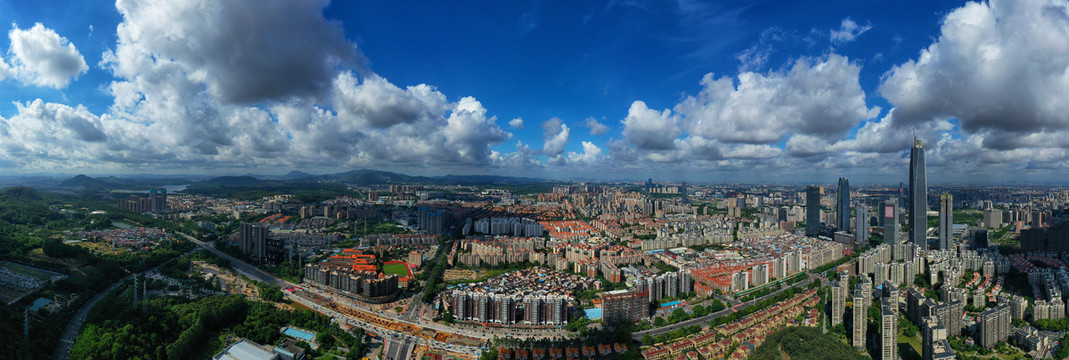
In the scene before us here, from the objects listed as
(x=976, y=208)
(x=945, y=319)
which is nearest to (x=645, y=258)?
(x=945, y=319)

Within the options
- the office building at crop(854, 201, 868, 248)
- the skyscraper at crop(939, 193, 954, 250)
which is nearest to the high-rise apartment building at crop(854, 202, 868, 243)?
the office building at crop(854, 201, 868, 248)

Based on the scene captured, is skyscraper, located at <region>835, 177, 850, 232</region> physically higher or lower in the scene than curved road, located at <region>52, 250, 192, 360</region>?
higher

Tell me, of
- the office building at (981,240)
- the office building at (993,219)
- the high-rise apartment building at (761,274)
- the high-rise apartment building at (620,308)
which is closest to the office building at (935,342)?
the high-rise apartment building at (761,274)

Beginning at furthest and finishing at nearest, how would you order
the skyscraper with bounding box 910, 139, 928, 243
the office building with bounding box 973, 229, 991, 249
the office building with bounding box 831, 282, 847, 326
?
the skyscraper with bounding box 910, 139, 928, 243 → the office building with bounding box 973, 229, 991, 249 → the office building with bounding box 831, 282, 847, 326

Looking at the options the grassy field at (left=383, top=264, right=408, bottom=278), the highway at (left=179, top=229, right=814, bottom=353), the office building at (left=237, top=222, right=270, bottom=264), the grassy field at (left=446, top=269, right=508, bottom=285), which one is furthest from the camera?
the office building at (left=237, top=222, right=270, bottom=264)

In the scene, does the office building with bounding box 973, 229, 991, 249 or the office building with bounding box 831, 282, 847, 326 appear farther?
the office building with bounding box 973, 229, 991, 249

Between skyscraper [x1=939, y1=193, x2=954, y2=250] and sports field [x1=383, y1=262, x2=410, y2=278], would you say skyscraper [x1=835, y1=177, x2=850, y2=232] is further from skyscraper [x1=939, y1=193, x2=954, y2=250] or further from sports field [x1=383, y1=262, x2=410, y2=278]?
sports field [x1=383, y1=262, x2=410, y2=278]

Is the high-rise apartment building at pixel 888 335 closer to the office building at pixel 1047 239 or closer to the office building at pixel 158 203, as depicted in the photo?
the office building at pixel 1047 239

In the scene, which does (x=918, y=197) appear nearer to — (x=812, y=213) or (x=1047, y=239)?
(x=1047, y=239)
